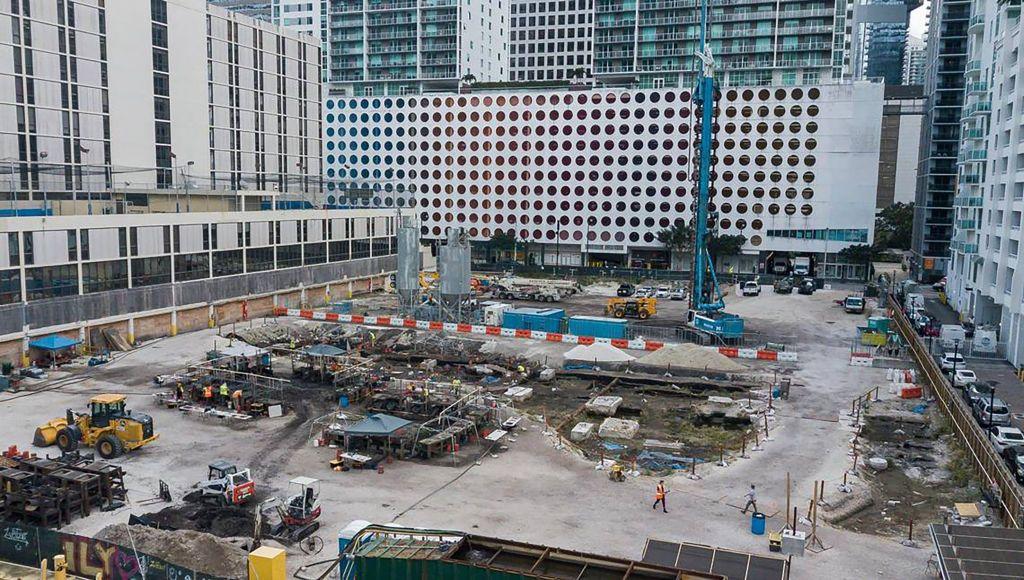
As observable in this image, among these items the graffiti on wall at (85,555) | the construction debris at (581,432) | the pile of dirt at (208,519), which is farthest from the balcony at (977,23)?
the graffiti on wall at (85,555)

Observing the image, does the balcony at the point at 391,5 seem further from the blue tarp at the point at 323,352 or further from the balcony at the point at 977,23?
the blue tarp at the point at 323,352

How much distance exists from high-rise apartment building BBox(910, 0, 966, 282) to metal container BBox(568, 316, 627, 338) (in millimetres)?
66624

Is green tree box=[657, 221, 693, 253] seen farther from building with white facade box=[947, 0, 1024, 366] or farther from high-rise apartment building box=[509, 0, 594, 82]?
high-rise apartment building box=[509, 0, 594, 82]

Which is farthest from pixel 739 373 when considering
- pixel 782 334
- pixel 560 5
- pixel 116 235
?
pixel 560 5

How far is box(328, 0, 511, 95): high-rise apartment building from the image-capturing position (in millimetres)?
135000

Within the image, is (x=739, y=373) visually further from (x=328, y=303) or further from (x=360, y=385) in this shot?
(x=328, y=303)

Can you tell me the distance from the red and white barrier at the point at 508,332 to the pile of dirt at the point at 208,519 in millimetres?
32165

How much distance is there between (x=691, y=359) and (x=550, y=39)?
135614mm

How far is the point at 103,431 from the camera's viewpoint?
111ft

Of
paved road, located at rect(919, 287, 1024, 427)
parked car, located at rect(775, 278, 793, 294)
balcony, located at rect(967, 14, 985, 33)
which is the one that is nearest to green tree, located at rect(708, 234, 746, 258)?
parked car, located at rect(775, 278, 793, 294)

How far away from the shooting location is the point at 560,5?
560 feet

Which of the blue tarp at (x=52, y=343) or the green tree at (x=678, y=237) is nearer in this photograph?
the blue tarp at (x=52, y=343)

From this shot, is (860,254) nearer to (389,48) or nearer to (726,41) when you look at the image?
(726,41)

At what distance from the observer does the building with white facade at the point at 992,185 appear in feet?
193
